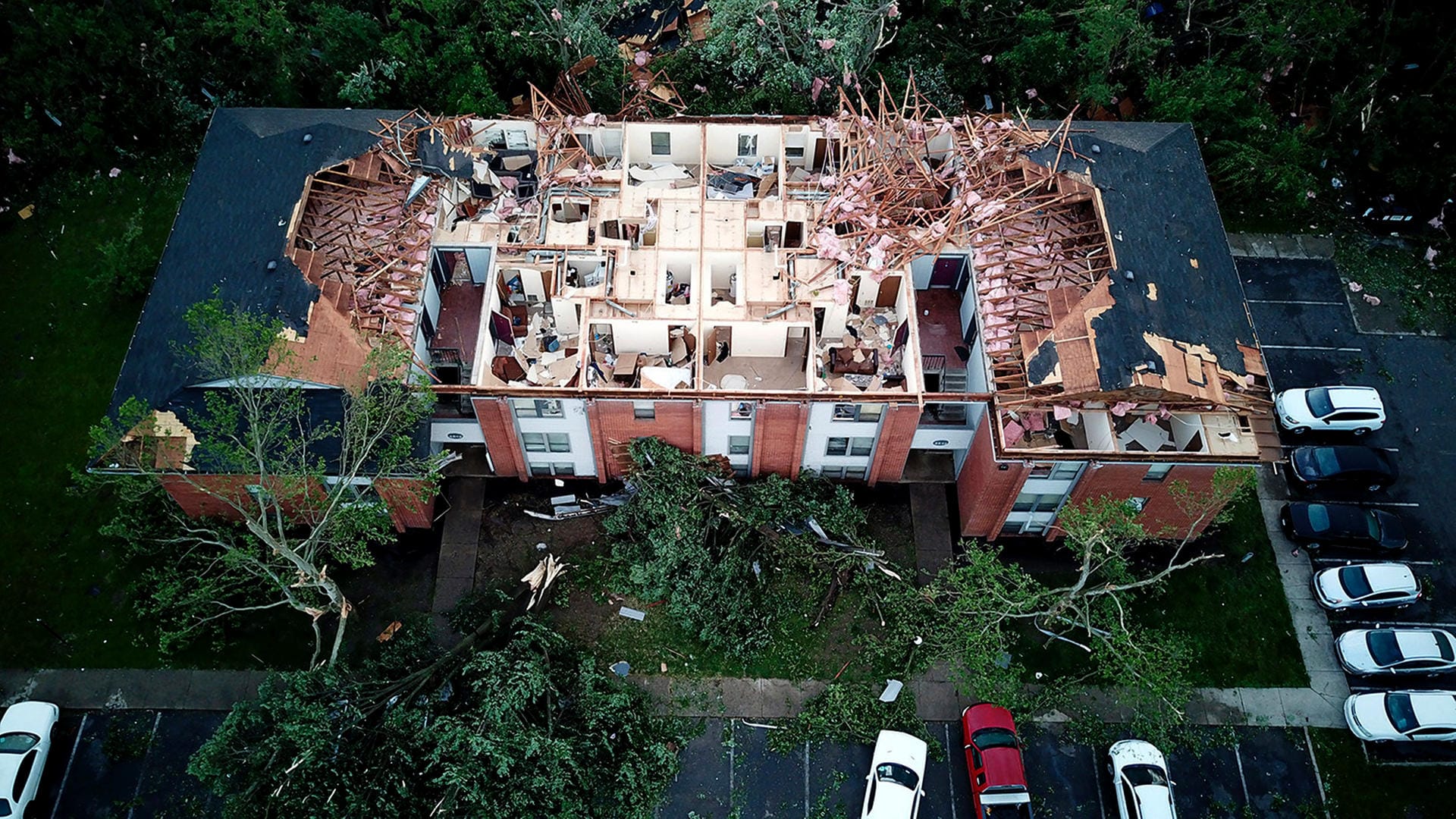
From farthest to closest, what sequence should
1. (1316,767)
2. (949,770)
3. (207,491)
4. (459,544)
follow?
(459,544) < (1316,767) < (949,770) < (207,491)

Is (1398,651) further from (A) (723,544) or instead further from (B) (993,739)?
(A) (723,544)

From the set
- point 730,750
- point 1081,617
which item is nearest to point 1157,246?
point 1081,617

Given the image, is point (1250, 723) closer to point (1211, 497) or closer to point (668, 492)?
point (1211, 497)

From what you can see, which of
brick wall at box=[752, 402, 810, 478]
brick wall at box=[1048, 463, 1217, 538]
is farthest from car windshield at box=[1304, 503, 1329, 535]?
brick wall at box=[752, 402, 810, 478]

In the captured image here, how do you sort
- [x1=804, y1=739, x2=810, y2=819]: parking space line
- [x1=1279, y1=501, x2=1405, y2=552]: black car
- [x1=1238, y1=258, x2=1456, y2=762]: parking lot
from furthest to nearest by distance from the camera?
[x1=1279, y1=501, x2=1405, y2=552]: black car < [x1=1238, y1=258, x2=1456, y2=762]: parking lot < [x1=804, y1=739, x2=810, y2=819]: parking space line

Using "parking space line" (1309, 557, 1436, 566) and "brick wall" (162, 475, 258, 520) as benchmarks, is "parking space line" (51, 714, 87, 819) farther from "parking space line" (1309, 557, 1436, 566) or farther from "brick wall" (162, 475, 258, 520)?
"parking space line" (1309, 557, 1436, 566)

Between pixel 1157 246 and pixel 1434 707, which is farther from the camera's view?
pixel 1157 246
